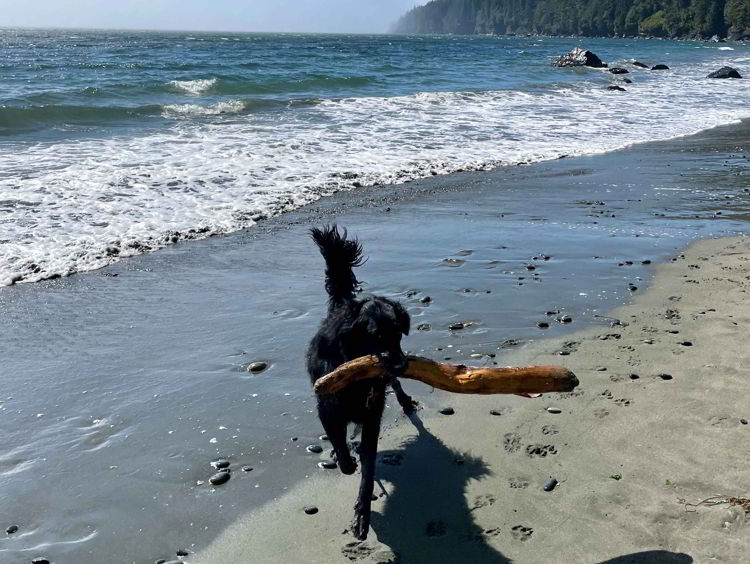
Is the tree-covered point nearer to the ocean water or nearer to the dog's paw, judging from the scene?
the ocean water

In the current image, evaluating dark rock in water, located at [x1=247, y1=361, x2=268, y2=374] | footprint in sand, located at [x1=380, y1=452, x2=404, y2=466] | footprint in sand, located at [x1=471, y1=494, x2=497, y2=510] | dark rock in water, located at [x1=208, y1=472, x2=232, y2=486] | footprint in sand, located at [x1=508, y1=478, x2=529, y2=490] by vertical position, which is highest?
dark rock in water, located at [x1=247, y1=361, x2=268, y2=374]

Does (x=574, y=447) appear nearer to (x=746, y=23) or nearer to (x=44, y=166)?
(x=44, y=166)

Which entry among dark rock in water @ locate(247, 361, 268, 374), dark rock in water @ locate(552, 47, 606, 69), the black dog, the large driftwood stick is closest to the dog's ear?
the black dog

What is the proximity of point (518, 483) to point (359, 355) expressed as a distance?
1148 mm

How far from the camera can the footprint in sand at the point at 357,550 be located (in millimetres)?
3469

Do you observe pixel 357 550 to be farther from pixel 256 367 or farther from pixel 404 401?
pixel 256 367

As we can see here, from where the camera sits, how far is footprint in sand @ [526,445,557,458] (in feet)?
13.7

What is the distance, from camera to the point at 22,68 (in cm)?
3353

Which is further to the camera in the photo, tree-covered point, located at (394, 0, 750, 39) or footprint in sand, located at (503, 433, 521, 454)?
tree-covered point, located at (394, 0, 750, 39)

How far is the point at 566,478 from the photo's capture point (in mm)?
3922

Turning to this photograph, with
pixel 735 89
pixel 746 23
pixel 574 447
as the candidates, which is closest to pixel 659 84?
pixel 735 89

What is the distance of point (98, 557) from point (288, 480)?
1084 millimetres

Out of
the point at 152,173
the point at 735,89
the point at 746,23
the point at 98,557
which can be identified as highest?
the point at 746,23

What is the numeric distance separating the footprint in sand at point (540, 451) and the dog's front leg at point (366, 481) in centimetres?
96
